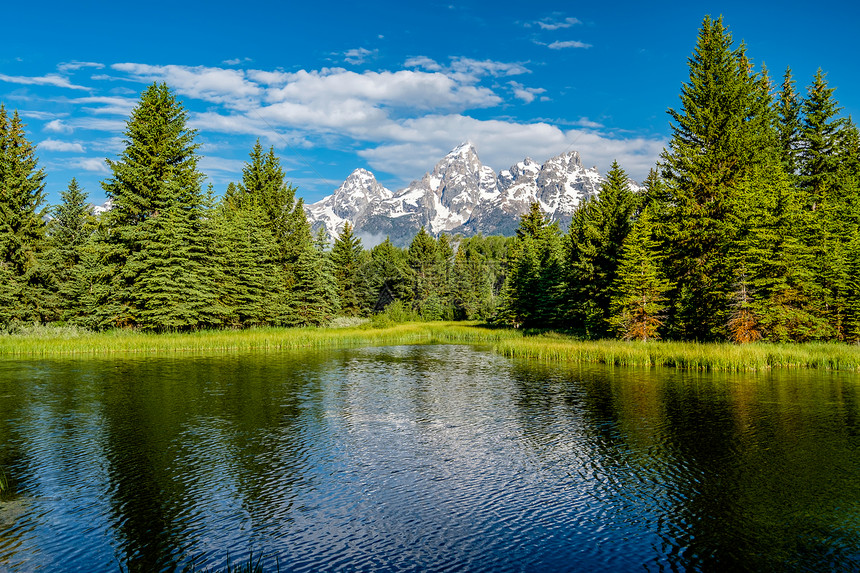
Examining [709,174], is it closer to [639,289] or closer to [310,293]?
[639,289]

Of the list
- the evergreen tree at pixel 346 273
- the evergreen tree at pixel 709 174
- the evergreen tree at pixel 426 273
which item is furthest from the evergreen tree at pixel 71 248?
the evergreen tree at pixel 426 273

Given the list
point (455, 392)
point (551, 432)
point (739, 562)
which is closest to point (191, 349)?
point (455, 392)

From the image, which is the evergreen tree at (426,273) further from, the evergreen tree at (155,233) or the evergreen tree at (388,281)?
the evergreen tree at (155,233)

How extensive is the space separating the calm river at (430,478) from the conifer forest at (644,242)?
611 inches

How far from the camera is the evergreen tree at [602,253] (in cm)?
4928

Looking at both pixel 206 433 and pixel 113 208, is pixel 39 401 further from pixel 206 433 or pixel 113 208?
pixel 113 208

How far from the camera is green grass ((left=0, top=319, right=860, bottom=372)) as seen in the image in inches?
1249

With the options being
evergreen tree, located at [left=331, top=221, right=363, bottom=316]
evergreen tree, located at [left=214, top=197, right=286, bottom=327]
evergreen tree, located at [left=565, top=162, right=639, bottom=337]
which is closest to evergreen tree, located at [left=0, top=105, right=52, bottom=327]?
evergreen tree, located at [left=214, top=197, right=286, bottom=327]

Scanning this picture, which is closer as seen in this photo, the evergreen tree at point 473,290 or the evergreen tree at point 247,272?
the evergreen tree at point 247,272

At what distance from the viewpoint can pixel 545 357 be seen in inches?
1599

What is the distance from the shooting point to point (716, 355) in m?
31.8

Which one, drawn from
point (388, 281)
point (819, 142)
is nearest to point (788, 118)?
point (819, 142)

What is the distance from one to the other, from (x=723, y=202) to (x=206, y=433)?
41735 millimetres

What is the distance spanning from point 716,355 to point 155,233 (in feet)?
150
